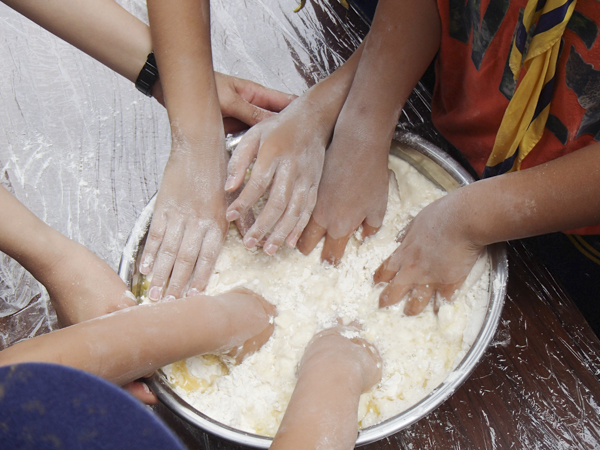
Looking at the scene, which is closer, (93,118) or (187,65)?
(187,65)

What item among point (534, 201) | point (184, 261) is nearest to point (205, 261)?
point (184, 261)

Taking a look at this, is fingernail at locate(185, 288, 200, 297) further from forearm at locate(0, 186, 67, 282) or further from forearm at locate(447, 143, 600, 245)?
forearm at locate(447, 143, 600, 245)

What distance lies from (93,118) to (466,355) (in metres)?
0.80

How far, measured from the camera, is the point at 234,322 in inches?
22.9

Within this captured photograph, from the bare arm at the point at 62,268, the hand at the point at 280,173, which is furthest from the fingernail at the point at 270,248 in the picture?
the bare arm at the point at 62,268

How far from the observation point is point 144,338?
50cm

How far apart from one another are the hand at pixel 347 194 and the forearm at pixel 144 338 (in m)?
0.16

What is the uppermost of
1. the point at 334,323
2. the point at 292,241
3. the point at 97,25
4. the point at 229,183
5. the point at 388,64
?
the point at 97,25

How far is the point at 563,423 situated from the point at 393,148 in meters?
0.50

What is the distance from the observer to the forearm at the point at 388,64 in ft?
2.15

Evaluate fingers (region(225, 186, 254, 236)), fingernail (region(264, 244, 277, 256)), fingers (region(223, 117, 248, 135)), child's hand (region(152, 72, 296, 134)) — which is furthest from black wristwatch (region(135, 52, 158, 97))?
fingernail (region(264, 244, 277, 256))

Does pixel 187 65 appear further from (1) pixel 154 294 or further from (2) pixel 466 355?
(2) pixel 466 355

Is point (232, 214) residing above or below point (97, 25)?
below

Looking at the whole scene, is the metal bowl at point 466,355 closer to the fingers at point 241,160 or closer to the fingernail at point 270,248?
the fingers at point 241,160
